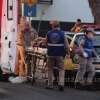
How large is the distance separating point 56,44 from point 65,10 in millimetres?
3704

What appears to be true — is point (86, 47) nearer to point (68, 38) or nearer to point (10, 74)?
point (68, 38)

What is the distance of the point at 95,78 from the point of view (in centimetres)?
1758

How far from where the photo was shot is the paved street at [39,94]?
14.9m

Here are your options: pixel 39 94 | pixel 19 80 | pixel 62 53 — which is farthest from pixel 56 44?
pixel 19 80

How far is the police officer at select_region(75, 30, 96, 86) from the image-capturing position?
55.0ft

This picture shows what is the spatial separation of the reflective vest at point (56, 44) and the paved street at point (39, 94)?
101 cm

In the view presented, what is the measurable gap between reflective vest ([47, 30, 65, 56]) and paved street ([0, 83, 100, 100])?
1.01 meters

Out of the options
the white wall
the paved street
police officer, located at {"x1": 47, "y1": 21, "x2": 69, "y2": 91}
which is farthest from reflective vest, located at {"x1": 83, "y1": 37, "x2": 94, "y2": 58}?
the white wall

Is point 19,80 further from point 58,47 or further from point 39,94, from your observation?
point 39,94

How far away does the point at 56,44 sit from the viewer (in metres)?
16.6

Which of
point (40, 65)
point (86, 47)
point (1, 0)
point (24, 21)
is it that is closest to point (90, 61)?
point (86, 47)

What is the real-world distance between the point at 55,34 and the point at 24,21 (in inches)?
101

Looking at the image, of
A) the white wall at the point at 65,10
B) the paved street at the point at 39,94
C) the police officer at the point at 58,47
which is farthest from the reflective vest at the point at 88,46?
the white wall at the point at 65,10

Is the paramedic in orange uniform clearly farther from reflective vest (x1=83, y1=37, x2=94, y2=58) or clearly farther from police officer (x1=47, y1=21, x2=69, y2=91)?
reflective vest (x1=83, y1=37, x2=94, y2=58)
